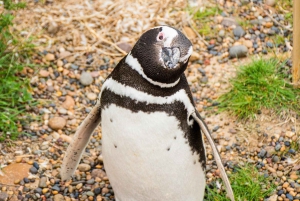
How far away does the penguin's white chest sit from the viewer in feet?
8.50

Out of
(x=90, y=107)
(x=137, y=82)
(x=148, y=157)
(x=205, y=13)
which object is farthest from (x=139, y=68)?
(x=205, y=13)

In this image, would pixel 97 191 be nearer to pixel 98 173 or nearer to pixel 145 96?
pixel 98 173

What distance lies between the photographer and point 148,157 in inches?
104

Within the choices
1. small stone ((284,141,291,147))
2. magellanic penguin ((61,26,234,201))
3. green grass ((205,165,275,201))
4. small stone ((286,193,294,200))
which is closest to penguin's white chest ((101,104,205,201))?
magellanic penguin ((61,26,234,201))

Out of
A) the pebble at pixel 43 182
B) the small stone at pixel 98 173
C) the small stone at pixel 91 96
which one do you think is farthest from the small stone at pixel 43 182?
the small stone at pixel 91 96

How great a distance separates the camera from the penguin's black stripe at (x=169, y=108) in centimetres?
255

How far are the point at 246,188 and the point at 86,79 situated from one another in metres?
1.30

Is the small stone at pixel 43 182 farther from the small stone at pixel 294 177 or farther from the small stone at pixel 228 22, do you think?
the small stone at pixel 228 22

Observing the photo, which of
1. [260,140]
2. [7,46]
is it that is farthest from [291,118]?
[7,46]

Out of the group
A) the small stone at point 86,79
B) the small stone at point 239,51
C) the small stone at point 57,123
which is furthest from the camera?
the small stone at point 239,51

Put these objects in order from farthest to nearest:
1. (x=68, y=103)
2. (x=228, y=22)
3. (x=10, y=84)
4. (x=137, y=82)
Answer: (x=228, y=22), (x=68, y=103), (x=10, y=84), (x=137, y=82)

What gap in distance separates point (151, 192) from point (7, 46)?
1.49m

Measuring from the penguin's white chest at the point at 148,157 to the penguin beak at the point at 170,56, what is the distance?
0.82ft

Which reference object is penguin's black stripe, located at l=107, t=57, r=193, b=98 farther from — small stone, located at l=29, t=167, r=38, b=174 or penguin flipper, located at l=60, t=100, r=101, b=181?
small stone, located at l=29, t=167, r=38, b=174
